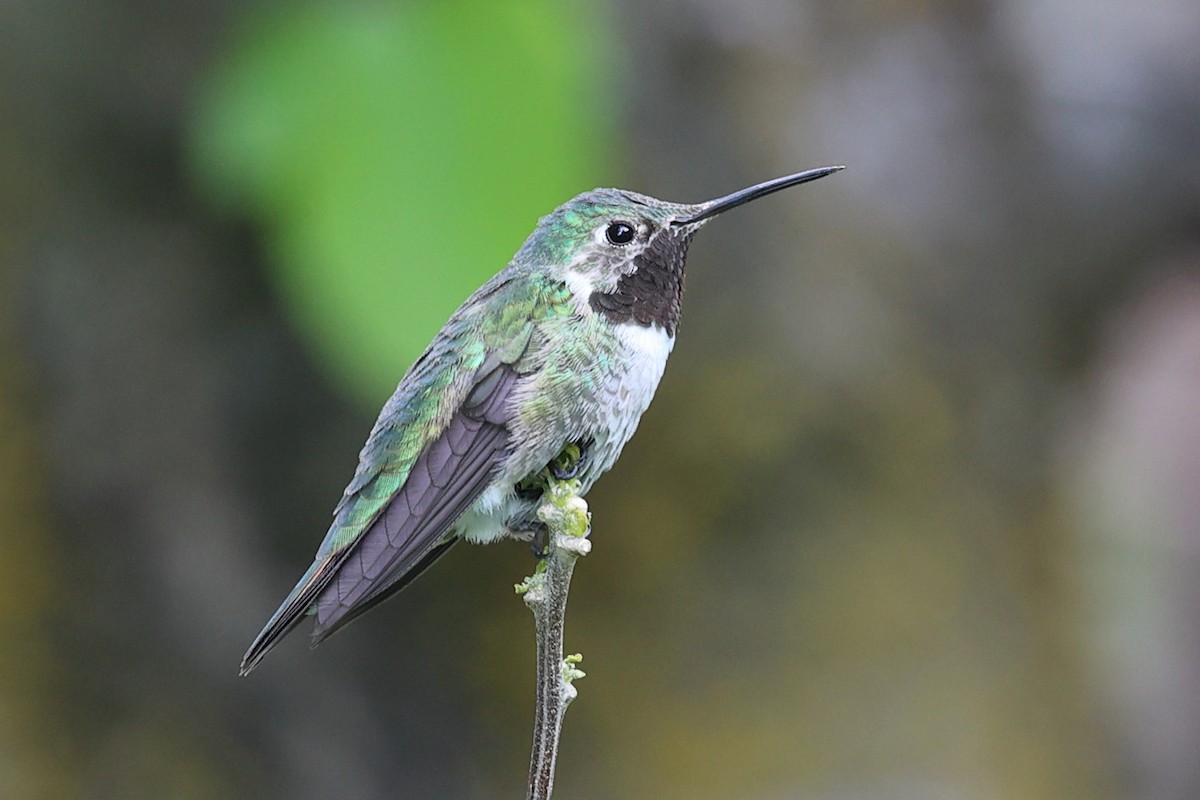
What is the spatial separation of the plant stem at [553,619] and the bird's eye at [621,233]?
22.6 inches

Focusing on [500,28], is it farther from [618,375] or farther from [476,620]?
[476,620]

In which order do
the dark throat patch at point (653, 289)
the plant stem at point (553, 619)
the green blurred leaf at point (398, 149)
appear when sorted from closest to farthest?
the plant stem at point (553, 619)
the dark throat patch at point (653, 289)
the green blurred leaf at point (398, 149)

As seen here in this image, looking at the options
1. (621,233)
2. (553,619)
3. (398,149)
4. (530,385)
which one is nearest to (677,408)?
(398,149)

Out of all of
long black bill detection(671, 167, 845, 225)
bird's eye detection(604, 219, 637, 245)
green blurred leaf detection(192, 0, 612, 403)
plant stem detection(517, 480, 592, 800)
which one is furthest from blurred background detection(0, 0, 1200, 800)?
plant stem detection(517, 480, 592, 800)

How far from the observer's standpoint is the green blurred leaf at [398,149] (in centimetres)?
341

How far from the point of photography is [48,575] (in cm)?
471

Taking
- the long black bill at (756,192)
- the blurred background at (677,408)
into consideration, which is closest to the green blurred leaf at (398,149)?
the blurred background at (677,408)

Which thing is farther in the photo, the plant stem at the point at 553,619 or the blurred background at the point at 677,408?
the blurred background at the point at 677,408

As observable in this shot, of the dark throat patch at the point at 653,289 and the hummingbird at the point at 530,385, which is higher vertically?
the dark throat patch at the point at 653,289

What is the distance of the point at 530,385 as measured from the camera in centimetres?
247

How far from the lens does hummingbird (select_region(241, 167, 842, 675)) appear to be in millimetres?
2416

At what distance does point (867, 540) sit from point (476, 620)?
171 centimetres

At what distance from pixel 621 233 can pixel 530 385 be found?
1.30 ft

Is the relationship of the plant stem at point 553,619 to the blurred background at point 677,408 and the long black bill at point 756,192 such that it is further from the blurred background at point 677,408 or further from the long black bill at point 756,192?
the blurred background at point 677,408
